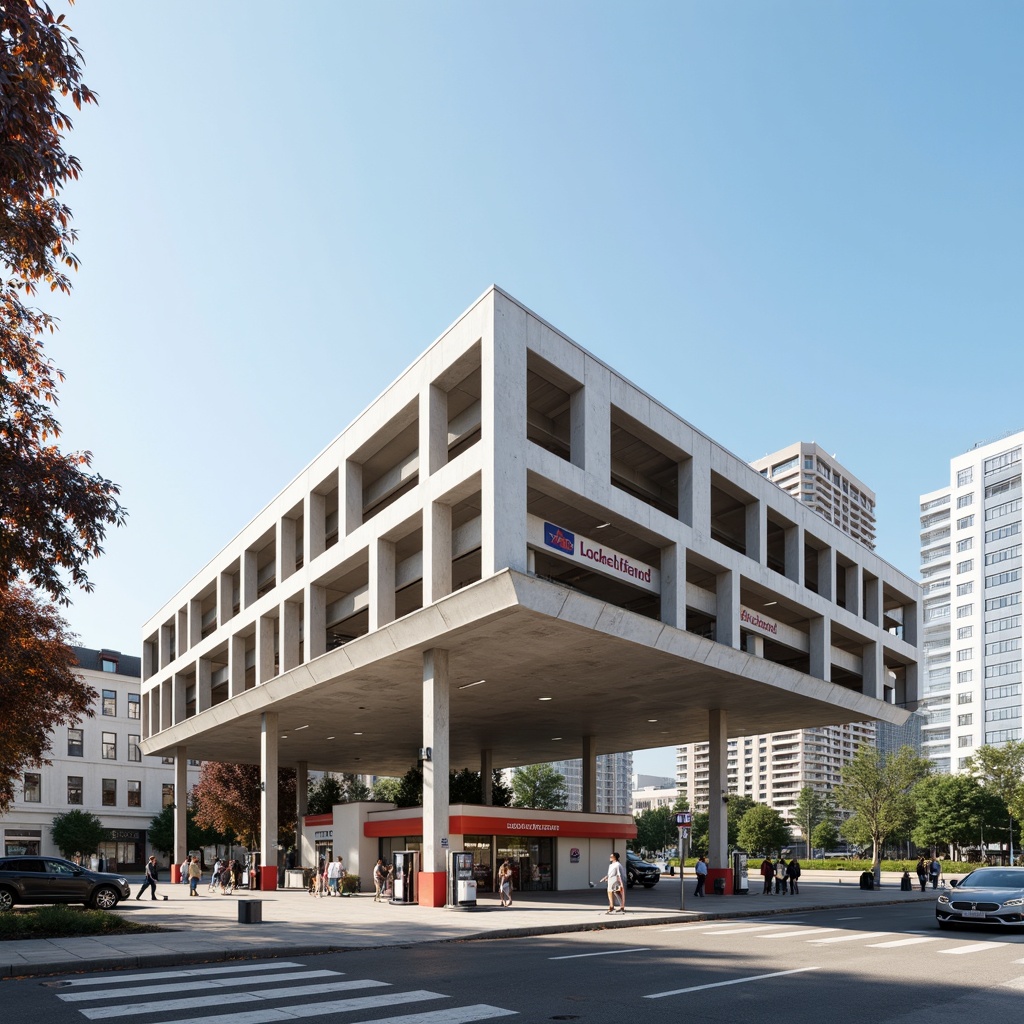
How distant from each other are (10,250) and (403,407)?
1566 cm

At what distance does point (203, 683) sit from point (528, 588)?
33.1m

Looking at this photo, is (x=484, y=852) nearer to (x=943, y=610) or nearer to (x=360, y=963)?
(x=360, y=963)

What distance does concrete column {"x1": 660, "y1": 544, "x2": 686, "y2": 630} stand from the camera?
32188 millimetres

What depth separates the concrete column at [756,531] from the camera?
37.3 m

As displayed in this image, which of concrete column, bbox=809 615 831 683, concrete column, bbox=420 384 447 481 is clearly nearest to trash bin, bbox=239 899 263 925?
concrete column, bbox=420 384 447 481

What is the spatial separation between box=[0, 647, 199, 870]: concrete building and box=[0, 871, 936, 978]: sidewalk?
36.6m

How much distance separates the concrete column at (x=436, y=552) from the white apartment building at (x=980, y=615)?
364ft

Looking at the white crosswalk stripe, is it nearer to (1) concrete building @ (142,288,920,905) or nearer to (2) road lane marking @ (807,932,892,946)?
(2) road lane marking @ (807,932,892,946)

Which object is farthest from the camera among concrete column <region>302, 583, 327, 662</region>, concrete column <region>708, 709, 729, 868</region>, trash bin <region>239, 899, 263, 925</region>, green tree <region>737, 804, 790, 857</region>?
green tree <region>737, 804, 790, 857</region>

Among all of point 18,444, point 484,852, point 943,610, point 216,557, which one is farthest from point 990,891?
point 943,610

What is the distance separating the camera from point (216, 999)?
42.1ft

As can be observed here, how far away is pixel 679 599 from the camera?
107ft

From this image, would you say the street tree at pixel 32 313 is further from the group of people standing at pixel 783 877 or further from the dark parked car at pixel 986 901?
the group of people standing at pixel 783 877

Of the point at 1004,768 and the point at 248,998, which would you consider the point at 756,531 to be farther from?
the point at 1004,768
